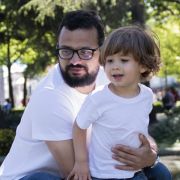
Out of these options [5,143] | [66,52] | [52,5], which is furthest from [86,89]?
[52,5]

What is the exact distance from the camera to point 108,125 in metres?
2.57

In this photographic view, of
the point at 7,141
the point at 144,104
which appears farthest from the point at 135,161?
the point at 7,141

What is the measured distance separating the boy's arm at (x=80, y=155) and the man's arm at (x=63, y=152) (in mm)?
62

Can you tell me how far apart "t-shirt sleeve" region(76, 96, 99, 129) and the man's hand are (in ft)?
0.60

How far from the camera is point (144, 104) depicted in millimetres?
2705

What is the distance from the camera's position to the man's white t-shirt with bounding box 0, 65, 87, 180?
2678mm

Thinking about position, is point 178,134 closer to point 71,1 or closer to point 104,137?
point 71,1

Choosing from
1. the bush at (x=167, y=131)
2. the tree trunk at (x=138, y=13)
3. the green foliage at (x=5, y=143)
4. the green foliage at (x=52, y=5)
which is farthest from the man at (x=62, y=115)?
the tree trunk at (x=138, y=13)

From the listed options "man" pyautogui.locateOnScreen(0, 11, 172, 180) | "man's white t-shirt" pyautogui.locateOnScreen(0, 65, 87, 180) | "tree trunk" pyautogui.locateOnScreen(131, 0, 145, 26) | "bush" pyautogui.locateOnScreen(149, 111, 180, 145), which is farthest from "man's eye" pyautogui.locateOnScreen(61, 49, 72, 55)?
"tree trunk" pyautogui.locateOnScreen(131, 0, 145, 26)

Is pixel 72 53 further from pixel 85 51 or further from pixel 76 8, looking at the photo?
pixel 76 8

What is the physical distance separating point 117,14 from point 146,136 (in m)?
15.2

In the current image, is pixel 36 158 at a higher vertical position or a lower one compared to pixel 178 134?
higher

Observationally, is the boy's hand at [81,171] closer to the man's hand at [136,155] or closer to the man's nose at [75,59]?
the man's hand at [136,155]

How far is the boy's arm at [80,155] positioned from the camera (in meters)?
2.59
